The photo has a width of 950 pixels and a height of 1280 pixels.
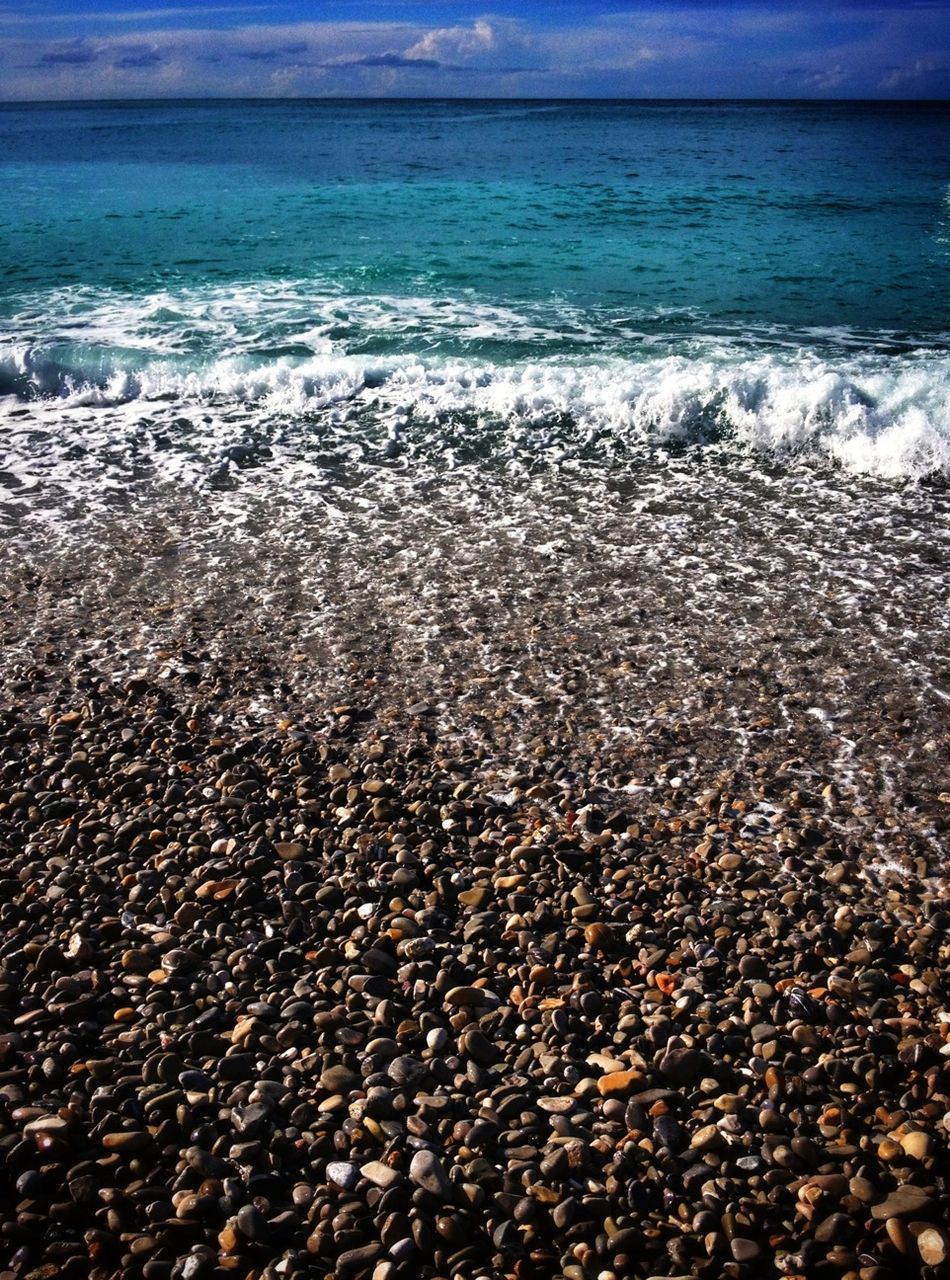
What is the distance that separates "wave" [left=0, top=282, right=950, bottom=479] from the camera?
394 inches

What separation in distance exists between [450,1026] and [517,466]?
6713 mm

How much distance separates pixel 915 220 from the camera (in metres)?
22.5

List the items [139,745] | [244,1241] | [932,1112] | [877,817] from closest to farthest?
[244,1241]
[932,1112]
[877,817]
[139,745]

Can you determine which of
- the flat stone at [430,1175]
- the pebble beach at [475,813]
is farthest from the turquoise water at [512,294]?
the flat stone at [430,1175]

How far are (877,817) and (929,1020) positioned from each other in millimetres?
1303

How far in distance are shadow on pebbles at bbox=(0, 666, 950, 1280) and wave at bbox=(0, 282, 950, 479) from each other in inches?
239

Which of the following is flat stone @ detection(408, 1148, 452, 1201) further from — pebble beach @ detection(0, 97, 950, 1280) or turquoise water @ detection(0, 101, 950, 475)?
turquoise water @ detection(0, 101, 950, 475)

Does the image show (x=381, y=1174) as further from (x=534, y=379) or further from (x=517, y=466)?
(x=534, y=379)

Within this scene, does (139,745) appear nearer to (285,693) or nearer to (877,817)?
(285,693)

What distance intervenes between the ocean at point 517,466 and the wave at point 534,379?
0.06 meters

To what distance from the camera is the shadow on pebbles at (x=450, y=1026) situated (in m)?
2.94

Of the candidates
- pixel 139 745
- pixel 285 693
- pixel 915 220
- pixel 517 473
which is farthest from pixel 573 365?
pixel 915 220

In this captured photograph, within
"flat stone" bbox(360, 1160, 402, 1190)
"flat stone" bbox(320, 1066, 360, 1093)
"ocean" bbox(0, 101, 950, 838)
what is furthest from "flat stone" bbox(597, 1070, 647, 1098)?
"ocean" bbox(0, 101, 950, 838)

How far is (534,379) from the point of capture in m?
11.5
